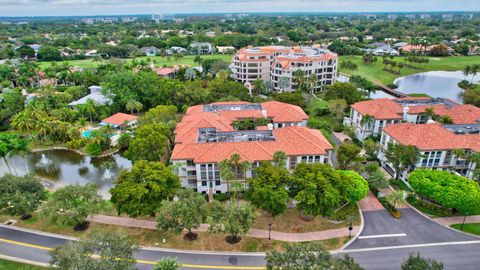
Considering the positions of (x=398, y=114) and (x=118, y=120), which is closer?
(x=398, y=114)

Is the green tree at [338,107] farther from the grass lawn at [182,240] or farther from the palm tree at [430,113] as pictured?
the grass lawn at [182,240]

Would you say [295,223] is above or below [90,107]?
below

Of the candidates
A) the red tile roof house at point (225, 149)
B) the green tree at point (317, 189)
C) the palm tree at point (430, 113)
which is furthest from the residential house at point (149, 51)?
the green tree at point (317, 189)

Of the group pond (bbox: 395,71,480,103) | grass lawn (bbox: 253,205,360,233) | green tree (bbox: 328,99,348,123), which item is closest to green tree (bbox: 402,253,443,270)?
grass lawn (bbox: 253,205,360,233)

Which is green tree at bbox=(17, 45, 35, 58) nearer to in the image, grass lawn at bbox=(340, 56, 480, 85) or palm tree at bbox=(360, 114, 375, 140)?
grass lawn at bbox=(340, 56, 480, 85)

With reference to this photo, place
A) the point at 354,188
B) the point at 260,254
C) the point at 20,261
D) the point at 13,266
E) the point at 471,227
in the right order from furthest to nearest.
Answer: the point at 354,188
the point at 471,227
the point at 260,254
the point at 20,261
the point at 13,266

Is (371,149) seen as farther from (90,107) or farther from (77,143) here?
(90,107)

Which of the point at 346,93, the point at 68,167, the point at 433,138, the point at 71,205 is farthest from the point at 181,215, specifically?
the point at 346,93
